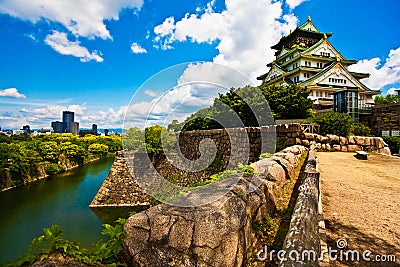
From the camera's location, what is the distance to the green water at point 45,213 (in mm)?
11156

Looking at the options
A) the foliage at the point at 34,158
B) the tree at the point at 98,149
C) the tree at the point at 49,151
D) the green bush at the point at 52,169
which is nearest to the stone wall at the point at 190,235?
the foliage at the point at 34,158

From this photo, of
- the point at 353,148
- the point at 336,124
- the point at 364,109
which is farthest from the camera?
→ the point at 364,109

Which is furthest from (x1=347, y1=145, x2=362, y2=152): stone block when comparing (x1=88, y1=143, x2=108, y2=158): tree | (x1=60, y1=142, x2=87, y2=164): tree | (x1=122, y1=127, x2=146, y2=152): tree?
(x1=88, y1=143, x2=108, y2=158): tree

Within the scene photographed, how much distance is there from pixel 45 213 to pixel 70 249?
53.5ft

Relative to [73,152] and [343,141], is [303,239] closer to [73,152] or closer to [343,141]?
[343,141]

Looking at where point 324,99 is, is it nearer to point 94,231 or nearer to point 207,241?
point 94,231

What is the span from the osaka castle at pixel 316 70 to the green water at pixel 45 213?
1931 centimetres

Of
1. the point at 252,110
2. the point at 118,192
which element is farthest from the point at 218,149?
the point at 118,192

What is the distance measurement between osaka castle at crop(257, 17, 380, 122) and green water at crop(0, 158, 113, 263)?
1931cm

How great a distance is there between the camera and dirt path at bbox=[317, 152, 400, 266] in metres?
2.52

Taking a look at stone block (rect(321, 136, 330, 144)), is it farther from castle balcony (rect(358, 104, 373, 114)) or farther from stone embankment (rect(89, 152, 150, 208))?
stone embankment (rect(89, 152, 150, 208))

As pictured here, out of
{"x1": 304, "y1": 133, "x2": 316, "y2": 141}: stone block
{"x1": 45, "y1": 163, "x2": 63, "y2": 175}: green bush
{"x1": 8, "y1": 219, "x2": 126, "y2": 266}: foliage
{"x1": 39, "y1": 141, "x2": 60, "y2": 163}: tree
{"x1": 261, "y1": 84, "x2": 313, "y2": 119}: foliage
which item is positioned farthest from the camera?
{"x1": 39, "y1": 141, "x2": 60, "y2": 163}: tree

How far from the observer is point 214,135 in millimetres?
10898

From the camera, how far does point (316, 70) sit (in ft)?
87.6
